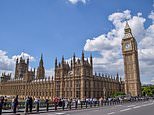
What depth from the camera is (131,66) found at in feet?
372

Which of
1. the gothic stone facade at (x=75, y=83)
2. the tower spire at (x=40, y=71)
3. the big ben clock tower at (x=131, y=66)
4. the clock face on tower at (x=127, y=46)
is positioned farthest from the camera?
the tower spire at (x=40, y=71)

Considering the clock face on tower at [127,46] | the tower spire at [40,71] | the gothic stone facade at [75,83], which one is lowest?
the gothic stone facade at [75,83]

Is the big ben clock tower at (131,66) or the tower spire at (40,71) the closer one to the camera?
the big ben clock tower at (131,66)

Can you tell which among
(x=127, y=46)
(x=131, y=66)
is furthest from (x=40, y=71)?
(x=131, y=66)

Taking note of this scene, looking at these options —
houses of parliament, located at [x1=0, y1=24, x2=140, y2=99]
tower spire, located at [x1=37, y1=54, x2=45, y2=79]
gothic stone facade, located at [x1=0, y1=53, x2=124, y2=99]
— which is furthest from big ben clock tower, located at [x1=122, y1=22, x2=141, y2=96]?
tower spire, located at [x1=37, y1=54, x2=45, y2=79]

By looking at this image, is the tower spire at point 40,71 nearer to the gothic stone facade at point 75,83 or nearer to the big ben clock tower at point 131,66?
the gothic stone facade at point 75,83

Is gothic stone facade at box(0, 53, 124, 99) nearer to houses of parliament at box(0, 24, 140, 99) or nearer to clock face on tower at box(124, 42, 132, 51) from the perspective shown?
houses of parliament at box(0, 24, 140, 99)

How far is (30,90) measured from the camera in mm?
128250

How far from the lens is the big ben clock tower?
359 feet

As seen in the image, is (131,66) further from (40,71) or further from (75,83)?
(40,71)

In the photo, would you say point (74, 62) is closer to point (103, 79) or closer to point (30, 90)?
point (103, 79)

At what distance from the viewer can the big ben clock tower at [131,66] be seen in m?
109

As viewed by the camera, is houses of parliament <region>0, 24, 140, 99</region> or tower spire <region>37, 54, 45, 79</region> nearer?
houses of parliament <region>0, 24, 140, 99</region>

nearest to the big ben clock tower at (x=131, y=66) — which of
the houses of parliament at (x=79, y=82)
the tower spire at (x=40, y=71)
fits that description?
the houses of parliament at (x=79, y=82)
